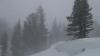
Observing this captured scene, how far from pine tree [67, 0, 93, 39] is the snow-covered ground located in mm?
17036

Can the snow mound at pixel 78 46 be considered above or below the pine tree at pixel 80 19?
below

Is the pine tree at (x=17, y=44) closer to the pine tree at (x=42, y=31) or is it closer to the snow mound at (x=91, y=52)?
the pine tree at (x=42, y=31)

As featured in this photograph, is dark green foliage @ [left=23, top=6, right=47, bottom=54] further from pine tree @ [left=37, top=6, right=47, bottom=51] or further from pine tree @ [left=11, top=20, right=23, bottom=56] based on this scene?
pine tree @ [left=11, top=20, right=23, bottom=56]

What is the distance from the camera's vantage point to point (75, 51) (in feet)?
68.4

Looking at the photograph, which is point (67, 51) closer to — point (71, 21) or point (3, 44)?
point (71, 21)

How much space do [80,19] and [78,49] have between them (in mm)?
19803

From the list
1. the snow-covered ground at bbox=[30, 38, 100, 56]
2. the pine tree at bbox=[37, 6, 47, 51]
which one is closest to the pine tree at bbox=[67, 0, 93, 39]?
the snow-covered ground at bbox=[30, 38, 100, 56]

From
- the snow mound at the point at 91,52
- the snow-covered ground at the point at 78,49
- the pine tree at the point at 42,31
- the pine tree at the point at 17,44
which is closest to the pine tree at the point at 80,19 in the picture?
the snow-covered ground at the point at 78,49

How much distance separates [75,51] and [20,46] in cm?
5361

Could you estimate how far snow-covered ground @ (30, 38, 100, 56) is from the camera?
1931cm

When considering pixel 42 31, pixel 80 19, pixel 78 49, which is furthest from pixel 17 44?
pixel 78 49

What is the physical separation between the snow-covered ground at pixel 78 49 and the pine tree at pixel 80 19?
17036 mm

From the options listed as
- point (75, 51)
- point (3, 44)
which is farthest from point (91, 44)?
point (3, 44)

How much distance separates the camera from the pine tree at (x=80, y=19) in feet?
132
